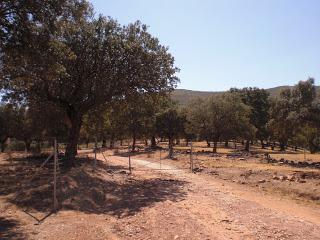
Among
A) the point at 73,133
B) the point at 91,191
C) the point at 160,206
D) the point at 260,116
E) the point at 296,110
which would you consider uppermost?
the point at 260,116

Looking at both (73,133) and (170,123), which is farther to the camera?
(170,123)

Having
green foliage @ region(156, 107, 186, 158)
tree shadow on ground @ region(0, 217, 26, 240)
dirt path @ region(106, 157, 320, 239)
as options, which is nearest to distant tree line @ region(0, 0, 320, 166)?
green foliage @ region(156, 107, 186, 158)

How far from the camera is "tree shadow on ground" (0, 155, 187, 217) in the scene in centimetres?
1488

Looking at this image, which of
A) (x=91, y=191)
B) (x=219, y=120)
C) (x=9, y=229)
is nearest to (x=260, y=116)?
(x=219, y=120)

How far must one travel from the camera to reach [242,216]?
1316cm

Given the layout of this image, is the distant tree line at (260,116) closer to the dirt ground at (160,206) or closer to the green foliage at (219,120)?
the green foliage at (219,120)

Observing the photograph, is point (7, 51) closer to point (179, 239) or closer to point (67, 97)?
point (179, 239)

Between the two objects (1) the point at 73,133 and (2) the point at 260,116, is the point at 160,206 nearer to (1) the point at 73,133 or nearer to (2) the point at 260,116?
(1) the point at 73,133

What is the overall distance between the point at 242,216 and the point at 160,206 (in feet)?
10.0

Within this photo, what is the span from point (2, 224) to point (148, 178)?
12.2 metres

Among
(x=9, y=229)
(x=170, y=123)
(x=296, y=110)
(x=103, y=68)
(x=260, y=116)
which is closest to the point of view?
(x=9, y=229)

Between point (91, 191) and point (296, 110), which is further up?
point (296, 110)

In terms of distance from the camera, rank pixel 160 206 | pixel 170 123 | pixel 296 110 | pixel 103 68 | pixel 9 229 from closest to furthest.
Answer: pixel 9 229
pixel 160 206
pixel 103 68
pixel 296 110
pixel 170 123

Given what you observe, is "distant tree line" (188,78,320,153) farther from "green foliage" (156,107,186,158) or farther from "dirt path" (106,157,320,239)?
"dirt path" (106,157,320,239)
